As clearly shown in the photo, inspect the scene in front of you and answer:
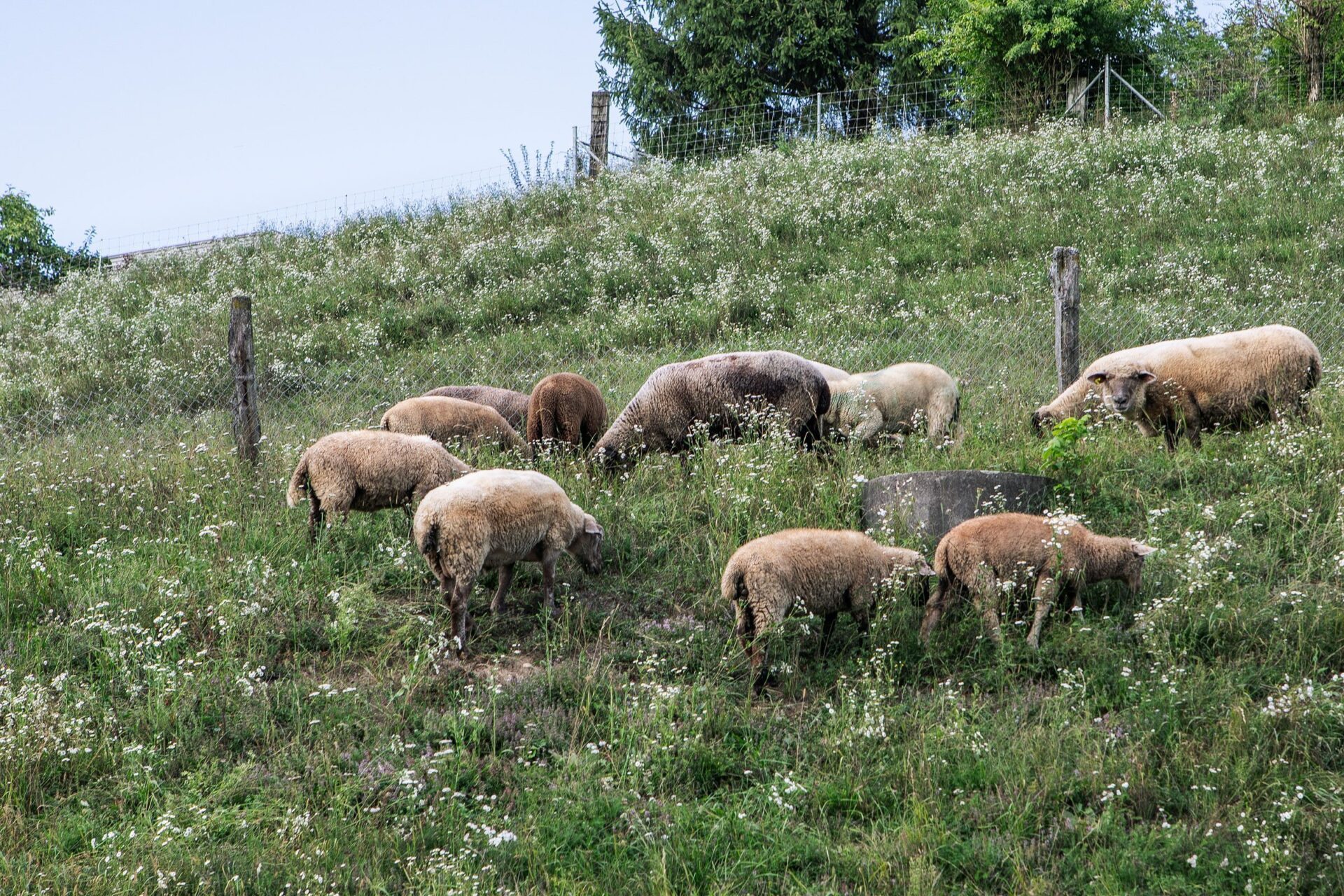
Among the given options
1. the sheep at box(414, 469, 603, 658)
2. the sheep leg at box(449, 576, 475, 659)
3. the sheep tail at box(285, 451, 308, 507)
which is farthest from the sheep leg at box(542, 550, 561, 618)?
the sheep tail at box(285, 451, 308, 507)

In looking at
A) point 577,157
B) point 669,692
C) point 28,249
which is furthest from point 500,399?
point 28,249

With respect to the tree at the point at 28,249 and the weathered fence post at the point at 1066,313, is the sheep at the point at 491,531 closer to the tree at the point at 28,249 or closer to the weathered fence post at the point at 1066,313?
the weathered fence post at the point at 1066,313

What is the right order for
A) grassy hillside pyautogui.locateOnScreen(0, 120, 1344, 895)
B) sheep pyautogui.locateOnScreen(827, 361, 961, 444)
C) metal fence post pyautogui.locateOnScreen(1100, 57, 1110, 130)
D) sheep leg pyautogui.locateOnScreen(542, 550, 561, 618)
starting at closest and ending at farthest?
grassy hillside pyautogui.locateOnScreen(0, 120, 1344, 895)
sheep leg pyautogui.locateOnScreen(542, 550, 561, 618)
sheep pyautogui.locateOnScreen(827, 361, 961, 444)
metal fence post pyautogui.locateOnScreen(1100, 57, 1110, 130)

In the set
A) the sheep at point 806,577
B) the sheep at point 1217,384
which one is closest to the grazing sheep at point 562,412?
the sheep at point 1217,384

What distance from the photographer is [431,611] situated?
21.7 feet

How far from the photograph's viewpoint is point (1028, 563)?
6004 mm

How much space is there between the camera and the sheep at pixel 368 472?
24.1 ft

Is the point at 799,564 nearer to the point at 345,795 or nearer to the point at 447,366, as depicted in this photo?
the point at 345,795

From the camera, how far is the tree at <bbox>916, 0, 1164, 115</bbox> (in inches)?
929

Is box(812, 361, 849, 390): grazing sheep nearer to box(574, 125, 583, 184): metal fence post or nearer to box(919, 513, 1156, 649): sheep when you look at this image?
box(919, 513, 1156, 649): sheep

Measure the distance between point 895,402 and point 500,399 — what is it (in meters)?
3.92

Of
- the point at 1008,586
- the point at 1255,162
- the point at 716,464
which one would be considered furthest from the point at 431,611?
the point at 1255,162

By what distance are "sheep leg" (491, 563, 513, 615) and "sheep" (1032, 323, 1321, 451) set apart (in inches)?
186

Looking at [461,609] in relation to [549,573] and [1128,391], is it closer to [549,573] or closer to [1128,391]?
[549,573]
